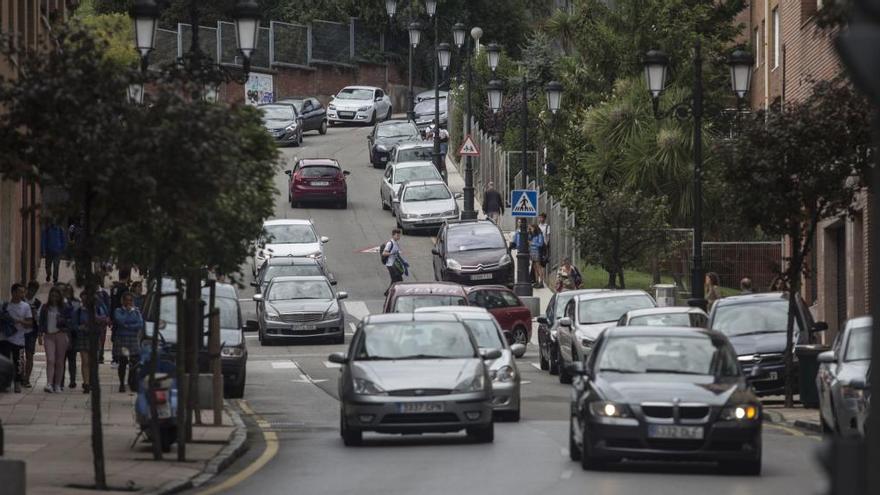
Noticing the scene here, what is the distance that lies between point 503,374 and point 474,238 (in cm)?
2455

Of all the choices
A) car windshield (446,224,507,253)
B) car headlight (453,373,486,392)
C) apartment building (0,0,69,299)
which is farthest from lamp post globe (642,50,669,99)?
car windshield (446,224,507,253)

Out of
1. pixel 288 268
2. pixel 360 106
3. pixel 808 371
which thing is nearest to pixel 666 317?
pixel 808 371

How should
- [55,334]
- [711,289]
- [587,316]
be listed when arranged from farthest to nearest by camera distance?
1. [711,289]
2. [587,316]
3. [55,334]

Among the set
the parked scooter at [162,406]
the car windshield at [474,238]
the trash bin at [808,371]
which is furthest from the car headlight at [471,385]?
the car windshield at [474,238]

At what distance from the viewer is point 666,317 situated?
99.6ft

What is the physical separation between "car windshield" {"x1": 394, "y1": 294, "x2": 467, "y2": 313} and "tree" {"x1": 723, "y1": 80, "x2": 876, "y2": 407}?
8687mm

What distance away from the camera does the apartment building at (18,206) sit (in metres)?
38.4

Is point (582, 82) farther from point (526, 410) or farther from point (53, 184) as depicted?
point (53, 184)

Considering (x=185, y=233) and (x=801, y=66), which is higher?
(x=801, y=66)

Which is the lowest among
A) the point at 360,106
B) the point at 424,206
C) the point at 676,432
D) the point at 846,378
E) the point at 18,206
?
the point at 676,432

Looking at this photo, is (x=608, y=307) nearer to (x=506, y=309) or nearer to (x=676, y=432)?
(x=506, y=309)

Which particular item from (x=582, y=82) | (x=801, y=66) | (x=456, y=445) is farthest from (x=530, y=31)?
(x=456, y=445)

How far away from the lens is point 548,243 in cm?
5419

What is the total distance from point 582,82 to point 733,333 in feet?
98.5
